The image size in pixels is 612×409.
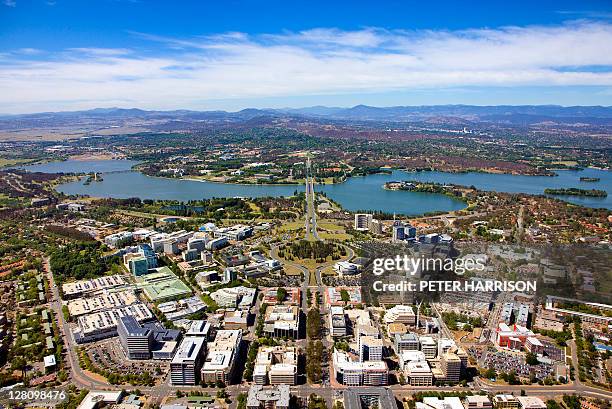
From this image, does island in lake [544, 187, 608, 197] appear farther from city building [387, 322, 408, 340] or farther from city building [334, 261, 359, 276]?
city building [387, 322, 408, 340]

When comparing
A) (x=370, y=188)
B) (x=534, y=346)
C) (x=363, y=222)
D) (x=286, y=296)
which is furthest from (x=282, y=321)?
(x=370, y=188)

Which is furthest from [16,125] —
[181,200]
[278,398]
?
[278,398]

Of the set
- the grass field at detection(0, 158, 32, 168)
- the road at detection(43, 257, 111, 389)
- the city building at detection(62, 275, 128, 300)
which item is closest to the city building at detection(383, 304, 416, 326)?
the road at detection(43, 257, 111, 389)

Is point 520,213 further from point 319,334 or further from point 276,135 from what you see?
point 276,135

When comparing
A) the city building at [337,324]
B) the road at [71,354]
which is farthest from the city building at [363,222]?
the road at [71,354]

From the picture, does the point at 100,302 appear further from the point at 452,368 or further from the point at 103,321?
the point at 452,368
